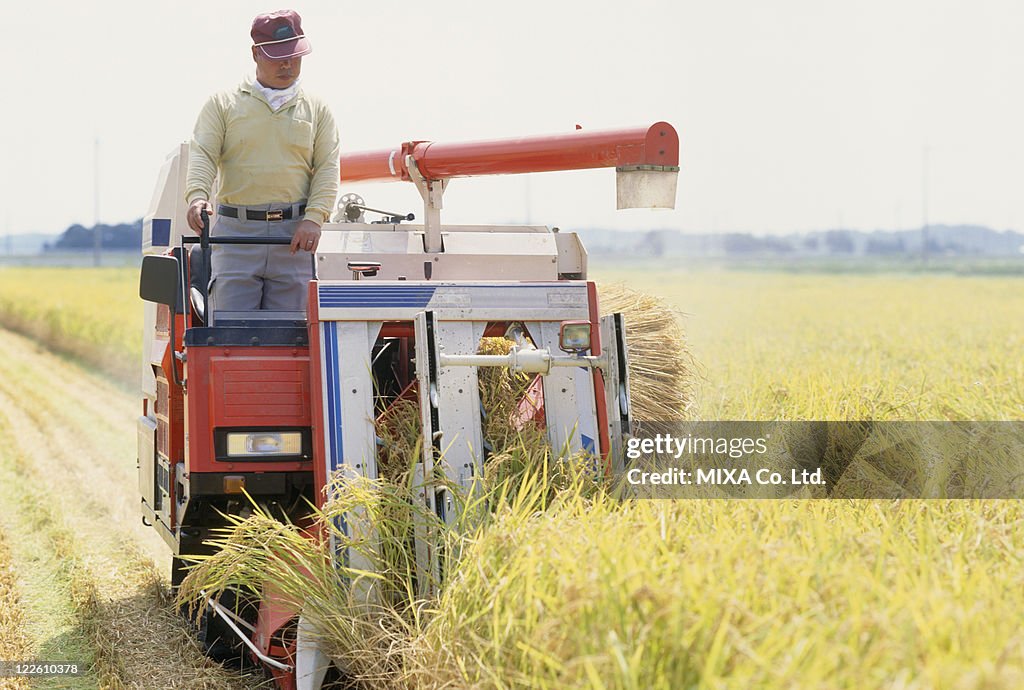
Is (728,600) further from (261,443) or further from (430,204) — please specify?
(430,204)

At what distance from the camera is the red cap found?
5.64 metres

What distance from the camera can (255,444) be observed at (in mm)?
4887

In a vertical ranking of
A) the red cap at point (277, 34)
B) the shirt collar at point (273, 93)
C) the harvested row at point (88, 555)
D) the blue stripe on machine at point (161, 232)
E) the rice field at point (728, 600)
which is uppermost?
the red cap at point (277, 34)

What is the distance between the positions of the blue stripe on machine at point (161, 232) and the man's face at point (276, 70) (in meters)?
0.97

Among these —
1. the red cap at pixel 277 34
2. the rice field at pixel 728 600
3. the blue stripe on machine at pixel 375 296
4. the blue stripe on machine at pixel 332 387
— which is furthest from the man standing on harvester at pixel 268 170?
the rice field at pixel 728 600

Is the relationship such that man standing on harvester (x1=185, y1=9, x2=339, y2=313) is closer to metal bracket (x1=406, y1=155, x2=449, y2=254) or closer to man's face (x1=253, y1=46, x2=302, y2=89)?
man's face (x1=253, y1=46, x2=302, y2=89)

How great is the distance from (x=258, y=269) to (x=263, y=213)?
0.27m

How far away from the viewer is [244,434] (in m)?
4.88

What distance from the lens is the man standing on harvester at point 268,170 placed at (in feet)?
18.6

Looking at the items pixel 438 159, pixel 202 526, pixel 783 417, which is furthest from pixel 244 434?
pixel 783 417

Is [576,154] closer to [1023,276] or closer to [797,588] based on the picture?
[797,588]

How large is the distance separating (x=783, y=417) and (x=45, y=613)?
4.33 metres

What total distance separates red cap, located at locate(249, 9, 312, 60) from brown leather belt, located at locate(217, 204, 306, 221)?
0.70 metres

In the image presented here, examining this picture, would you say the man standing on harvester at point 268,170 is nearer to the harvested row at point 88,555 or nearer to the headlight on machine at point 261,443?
the headlight on machine at point 261,443
